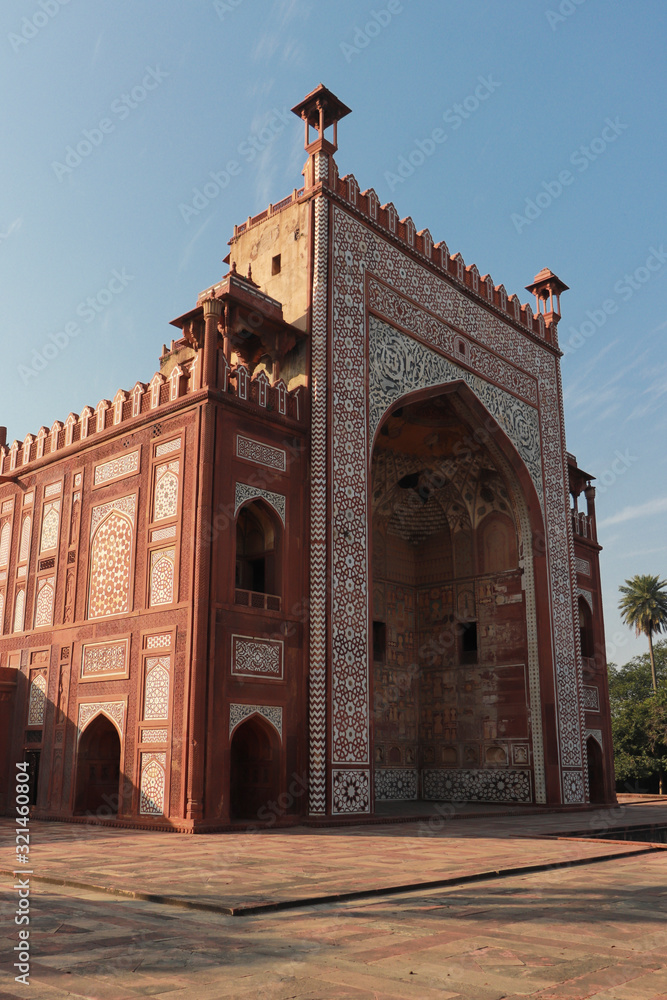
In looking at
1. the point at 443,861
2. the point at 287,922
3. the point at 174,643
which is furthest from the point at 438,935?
the point at 174,643

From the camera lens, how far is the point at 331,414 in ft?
40.5

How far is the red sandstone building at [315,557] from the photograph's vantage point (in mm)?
10805

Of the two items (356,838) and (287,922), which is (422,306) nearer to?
(356,838)

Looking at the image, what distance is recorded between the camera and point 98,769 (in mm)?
11969

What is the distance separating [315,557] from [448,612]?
21.5ft

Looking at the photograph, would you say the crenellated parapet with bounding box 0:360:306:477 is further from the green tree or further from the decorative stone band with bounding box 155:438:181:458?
the green tree

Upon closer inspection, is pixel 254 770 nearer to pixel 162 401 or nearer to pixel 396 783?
pixel 162 401

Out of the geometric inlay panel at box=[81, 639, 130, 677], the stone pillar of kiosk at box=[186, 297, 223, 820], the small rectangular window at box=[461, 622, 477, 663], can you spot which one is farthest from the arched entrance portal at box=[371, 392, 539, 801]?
the geometric inlay panel at box=[81, 639, 130, 677]

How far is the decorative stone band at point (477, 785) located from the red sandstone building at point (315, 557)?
0.14 feet

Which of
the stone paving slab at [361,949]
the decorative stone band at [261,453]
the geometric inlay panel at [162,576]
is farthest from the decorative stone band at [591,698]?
the stone paving slab at [361,949]

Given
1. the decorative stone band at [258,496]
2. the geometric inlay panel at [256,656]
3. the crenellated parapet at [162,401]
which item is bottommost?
the geometric inlay panel at [256,656]

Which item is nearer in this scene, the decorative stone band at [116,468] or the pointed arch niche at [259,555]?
the pointed arch niche at [259,555]

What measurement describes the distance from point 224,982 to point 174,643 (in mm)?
7568

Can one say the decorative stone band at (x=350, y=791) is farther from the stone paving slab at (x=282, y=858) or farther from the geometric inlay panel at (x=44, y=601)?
the geometric inlay panel at (x=44, y=601)
